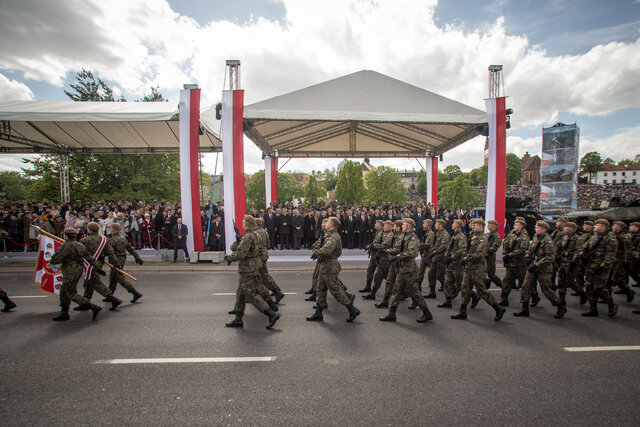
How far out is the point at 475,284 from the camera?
6188mm

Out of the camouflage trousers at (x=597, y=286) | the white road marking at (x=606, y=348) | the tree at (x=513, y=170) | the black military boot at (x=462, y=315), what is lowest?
the white road marking at (x=606, y=348)

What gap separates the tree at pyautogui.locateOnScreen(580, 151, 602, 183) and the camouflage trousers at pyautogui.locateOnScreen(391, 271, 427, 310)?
123047mm

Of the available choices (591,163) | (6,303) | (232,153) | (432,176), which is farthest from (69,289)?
(591,163)

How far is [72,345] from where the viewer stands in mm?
4824

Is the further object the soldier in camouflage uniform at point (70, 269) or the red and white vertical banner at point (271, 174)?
the red and white vertical banner at point (271, 174)

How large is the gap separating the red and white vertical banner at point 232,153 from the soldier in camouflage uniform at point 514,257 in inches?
318

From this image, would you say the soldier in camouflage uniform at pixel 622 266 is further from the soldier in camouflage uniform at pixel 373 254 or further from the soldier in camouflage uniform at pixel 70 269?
the soldier in camouflage uniform at pixel 70 269

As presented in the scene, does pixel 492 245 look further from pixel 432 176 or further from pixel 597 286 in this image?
pixel 432 176

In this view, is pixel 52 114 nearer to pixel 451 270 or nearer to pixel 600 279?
pixel 451 270

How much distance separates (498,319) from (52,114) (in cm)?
1550

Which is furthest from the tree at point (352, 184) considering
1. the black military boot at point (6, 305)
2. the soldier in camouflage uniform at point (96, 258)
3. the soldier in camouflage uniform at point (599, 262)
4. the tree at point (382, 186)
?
the black military boot at point (6, 305)

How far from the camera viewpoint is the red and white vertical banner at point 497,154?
11.6 meters

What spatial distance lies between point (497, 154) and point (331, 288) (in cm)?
936

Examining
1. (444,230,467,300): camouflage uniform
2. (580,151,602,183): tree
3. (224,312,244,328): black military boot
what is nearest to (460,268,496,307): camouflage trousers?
(444,230,467,300): camouflage uniform
